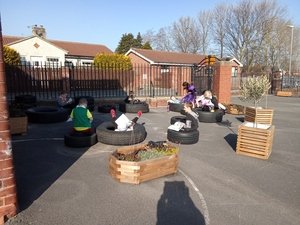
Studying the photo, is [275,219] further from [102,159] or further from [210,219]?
[102,159]

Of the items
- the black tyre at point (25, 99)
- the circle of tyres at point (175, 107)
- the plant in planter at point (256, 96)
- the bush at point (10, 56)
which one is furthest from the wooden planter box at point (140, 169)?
the bush at point (10, 56)

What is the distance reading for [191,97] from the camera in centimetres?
1260

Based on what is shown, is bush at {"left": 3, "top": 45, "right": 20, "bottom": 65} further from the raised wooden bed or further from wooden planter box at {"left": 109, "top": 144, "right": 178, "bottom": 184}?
wooden planter box at {"left": 109, "top": 144, "right": 178, "bottom": 184}

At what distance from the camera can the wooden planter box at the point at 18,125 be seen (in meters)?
8.34

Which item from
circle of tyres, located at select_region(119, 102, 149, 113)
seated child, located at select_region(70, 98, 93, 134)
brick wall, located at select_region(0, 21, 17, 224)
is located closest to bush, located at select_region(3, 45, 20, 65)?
circle of tyres, located at select_region(119, 102, 149, 113)

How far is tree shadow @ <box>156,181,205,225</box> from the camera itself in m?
4.02

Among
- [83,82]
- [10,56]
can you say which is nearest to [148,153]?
[83,82]

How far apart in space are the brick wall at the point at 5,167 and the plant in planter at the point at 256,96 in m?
9.13

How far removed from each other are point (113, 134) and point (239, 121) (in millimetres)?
6747

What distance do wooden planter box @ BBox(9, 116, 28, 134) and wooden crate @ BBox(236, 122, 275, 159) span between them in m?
6.37

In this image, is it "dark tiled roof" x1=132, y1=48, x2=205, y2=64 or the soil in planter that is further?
"dark tiled roof" x1=132, y1=48, x2=205, y2=64

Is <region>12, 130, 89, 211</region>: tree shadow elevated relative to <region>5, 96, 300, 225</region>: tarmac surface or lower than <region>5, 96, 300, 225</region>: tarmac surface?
elevated

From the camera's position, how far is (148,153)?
558cm

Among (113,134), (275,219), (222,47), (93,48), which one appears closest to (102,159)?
(113,134)
